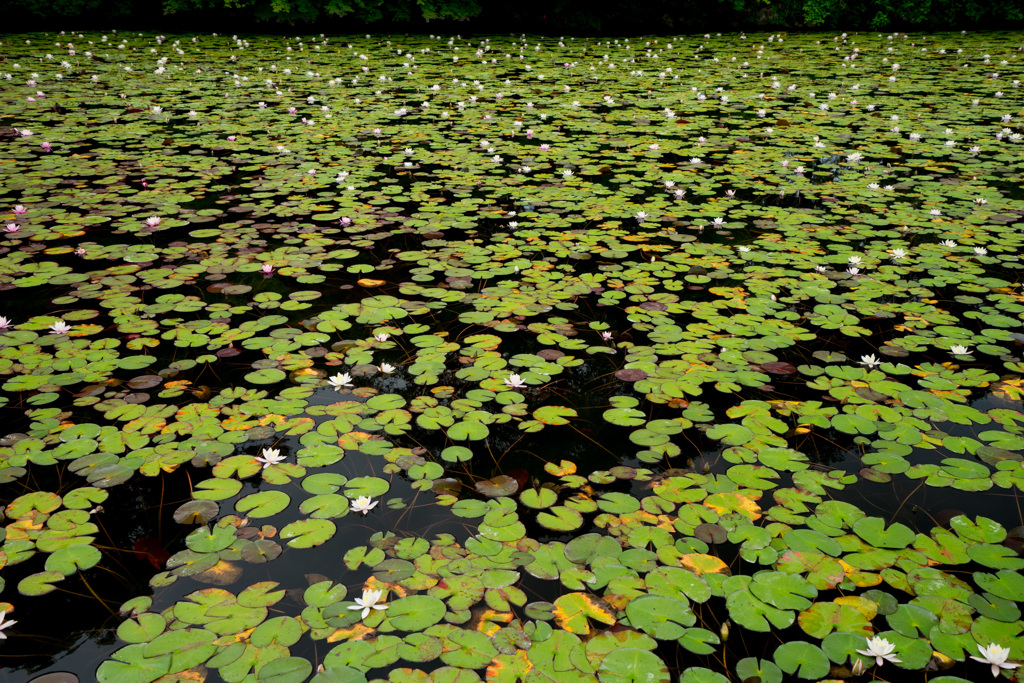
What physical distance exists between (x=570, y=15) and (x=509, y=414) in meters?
12.5

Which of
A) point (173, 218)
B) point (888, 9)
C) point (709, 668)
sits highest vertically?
point (888, 9)

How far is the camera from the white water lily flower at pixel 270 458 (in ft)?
6.20

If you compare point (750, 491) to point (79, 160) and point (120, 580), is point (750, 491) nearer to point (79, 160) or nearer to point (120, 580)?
point (120, 580)

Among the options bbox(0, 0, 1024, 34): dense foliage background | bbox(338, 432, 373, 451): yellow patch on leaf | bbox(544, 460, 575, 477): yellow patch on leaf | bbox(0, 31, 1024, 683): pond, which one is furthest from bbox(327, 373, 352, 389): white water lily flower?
bbox(0, 0, 1024, 34): dense foliage background

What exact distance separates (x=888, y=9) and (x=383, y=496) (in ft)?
50.7

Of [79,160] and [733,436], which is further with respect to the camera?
[79,160]

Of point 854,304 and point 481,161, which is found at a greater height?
point 481,161

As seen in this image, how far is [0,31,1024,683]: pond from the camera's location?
4.68 ft

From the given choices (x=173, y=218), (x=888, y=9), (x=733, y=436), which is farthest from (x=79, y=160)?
(x=888, y=9)

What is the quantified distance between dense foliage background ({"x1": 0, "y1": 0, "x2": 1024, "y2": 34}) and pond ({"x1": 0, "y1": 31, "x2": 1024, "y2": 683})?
835 cm

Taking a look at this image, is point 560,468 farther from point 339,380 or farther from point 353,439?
point 339,380

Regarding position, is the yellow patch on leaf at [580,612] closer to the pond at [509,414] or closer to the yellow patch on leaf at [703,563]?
the pond at [509,414]

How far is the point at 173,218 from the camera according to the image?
147 inches

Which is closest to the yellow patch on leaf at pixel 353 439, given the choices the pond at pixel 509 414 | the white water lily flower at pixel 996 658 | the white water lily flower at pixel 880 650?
the pond at pixel 509 414
